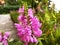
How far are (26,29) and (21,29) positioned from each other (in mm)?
32

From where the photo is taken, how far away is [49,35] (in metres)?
2.36

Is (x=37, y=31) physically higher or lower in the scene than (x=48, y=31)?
higher

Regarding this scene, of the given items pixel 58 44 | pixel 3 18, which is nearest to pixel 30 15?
pixel 58 44

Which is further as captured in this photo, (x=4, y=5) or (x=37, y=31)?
(x=4, y=5)

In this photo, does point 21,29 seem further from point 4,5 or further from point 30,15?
point 4,5

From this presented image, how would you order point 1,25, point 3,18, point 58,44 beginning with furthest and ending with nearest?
point 3,18, point 1,25, point 58,44

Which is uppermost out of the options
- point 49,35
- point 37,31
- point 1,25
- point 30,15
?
point 30,15

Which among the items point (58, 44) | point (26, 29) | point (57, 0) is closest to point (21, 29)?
point (26, 29)

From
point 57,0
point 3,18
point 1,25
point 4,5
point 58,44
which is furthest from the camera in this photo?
point 57,0

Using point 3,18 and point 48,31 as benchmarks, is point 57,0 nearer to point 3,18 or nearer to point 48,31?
point 3,18

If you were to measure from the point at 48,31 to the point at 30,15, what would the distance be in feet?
3.26

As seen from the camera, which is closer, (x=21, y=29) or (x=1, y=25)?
(x=21, y=29)

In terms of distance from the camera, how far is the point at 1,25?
16.1 feet

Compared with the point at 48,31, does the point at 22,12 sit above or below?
above
